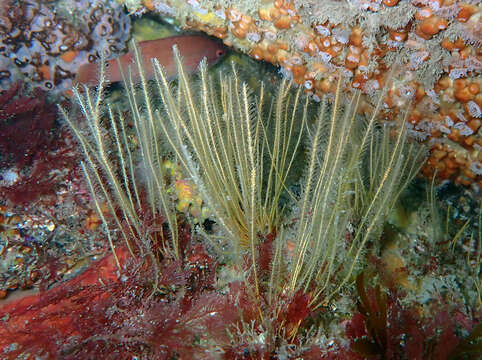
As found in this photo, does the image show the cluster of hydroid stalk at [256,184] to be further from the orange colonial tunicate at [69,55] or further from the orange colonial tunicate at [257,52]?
the orange colonial tunicate at [69,55]

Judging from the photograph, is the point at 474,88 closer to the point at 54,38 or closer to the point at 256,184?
the point at 256,184

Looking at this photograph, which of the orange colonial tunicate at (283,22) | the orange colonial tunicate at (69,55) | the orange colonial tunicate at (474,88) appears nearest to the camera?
the orange colonial tunicate at (474,88)

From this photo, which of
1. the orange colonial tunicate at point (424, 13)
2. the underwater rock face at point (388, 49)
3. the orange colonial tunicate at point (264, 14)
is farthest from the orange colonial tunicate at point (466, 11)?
the orange colonial tunicate at point (264, 14)

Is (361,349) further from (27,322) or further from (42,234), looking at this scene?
(42,234)

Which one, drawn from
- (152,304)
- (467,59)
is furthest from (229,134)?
(467,59)

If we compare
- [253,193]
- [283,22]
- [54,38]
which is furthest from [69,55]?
[253,193]

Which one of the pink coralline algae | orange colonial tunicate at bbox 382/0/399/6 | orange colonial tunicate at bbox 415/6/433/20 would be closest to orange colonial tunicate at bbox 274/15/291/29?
orange colonial tunicate at bbox 382/0/399/6
